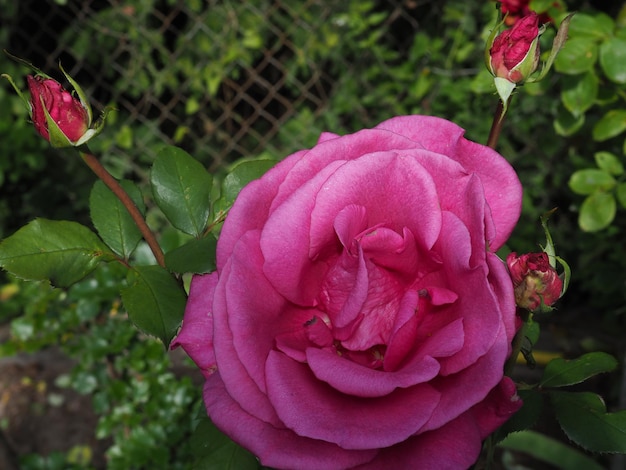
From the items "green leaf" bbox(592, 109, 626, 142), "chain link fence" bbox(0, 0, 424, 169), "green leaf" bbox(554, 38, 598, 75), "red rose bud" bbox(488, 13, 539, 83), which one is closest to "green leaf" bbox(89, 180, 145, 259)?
"red rose bud" bbox(488, 13, 539, 83)

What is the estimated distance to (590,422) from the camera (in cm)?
57

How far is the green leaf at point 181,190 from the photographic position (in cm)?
66

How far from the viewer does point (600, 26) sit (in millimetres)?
1092

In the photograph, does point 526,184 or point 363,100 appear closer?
point 526,184

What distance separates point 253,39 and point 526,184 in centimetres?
116

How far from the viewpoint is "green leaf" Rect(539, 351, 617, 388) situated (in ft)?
1.98

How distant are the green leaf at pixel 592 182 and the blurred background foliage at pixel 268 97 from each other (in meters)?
0.68

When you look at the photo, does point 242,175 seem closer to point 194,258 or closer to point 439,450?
point 194,258

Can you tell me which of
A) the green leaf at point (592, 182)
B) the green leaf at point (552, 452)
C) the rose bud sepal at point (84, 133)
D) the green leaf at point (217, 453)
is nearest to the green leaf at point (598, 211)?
the green leaf at point (592, 182)

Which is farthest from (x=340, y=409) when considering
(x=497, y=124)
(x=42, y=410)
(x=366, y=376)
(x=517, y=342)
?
(x=42, y=410)

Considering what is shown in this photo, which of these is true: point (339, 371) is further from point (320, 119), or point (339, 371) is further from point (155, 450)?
point (320, 119)

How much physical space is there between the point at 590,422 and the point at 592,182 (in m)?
0.82

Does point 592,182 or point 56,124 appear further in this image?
point 592,182

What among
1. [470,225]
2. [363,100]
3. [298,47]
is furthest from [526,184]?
[470,225]
